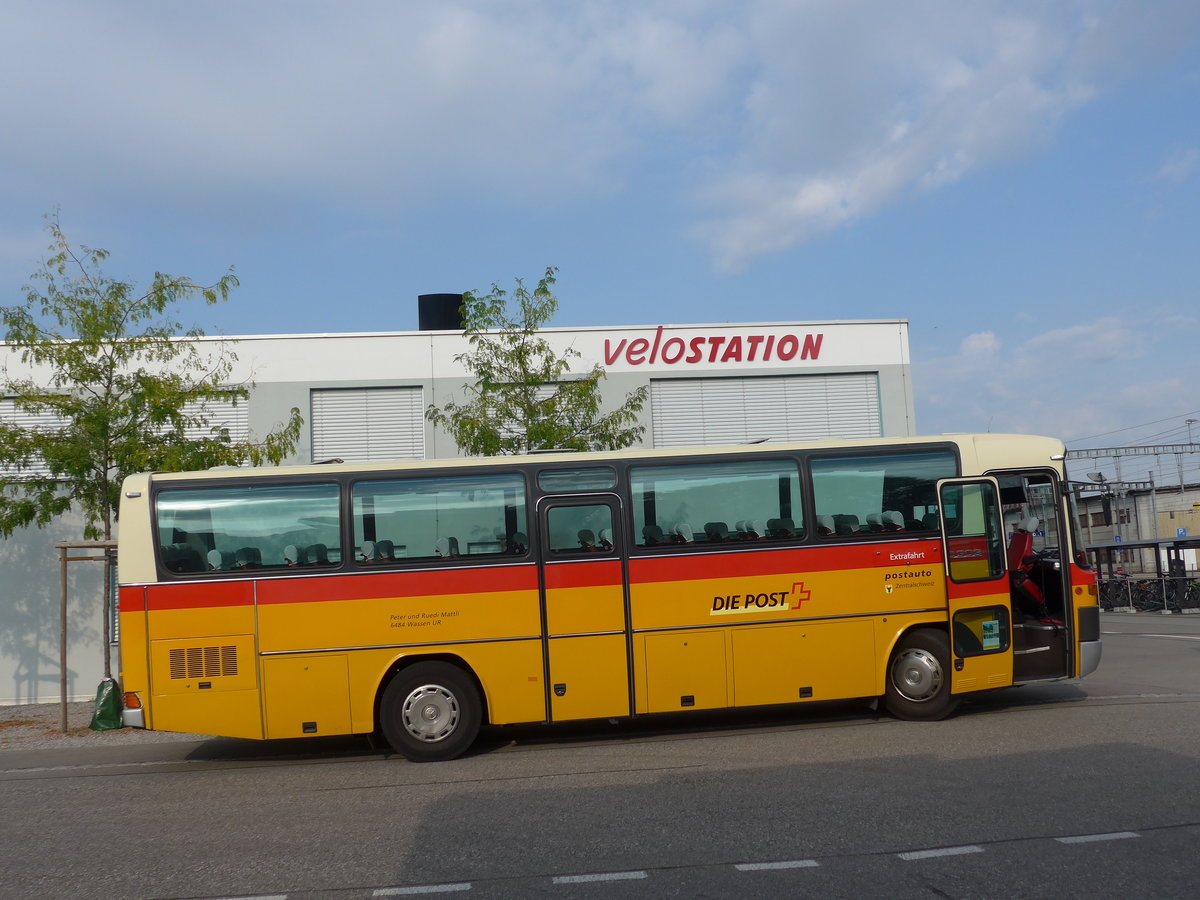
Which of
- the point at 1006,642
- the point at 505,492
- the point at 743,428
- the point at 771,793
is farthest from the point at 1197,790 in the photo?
the point at 743,428

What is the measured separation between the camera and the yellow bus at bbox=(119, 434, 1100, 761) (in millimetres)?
10289

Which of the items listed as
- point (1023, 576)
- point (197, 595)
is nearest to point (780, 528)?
point (1023, 576)

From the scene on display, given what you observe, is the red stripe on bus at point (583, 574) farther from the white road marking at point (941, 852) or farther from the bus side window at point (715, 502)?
the white road marking at point (941, 852)

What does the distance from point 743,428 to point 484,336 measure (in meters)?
7.25

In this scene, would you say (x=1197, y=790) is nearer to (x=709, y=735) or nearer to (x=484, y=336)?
(x=709, y=735)

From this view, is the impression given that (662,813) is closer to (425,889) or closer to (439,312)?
(425,889)

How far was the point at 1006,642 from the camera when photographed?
1138cm

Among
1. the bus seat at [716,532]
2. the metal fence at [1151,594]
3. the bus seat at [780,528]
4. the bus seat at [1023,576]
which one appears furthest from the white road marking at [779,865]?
the metal fence at [1151,594]

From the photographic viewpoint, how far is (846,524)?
11.1m

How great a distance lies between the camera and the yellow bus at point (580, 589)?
10289mm

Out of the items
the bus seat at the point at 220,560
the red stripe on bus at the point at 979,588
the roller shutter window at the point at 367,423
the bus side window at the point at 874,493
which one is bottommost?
the red stripe on bus at the point at 979,588

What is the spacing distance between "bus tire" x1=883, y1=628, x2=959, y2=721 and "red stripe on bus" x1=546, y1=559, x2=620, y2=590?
3.23 metres

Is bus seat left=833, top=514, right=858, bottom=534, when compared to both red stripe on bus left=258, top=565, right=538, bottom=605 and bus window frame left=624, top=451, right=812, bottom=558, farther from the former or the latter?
red stripe on bus left=258, top=565, right=538, bottom=605

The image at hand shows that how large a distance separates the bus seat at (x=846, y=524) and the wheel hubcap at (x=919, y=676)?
1.47 metres
